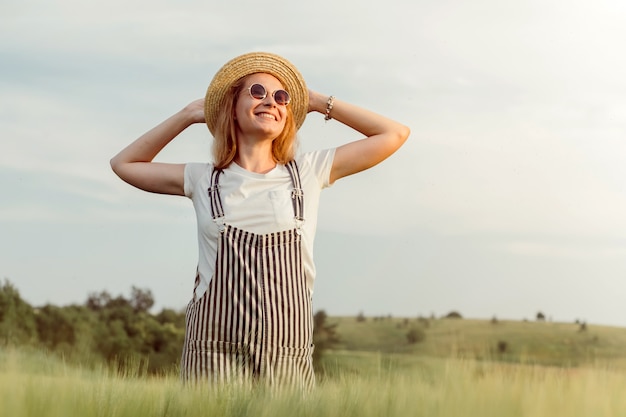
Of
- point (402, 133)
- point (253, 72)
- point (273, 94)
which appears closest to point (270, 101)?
point (273, 94)

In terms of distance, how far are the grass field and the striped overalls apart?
15 centimetres

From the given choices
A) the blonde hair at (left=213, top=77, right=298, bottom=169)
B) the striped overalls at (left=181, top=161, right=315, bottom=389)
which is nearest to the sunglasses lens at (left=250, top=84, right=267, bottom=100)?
the blonde hair at (left=213, top=77, right=298, bottom=169)

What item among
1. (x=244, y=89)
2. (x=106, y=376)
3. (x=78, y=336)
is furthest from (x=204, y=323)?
(x=78, y=336)

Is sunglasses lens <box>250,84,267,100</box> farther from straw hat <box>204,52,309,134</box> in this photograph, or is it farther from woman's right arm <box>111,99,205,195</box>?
woman's right arm <box>111,99,205,195</box>

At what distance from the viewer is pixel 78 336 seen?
1208 cm

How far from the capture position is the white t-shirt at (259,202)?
3.74 metres

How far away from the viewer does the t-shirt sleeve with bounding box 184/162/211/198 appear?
13.0 feet

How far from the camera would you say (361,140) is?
13.2 ft

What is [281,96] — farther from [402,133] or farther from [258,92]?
[402,133]

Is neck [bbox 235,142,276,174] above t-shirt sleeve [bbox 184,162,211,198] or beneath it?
above

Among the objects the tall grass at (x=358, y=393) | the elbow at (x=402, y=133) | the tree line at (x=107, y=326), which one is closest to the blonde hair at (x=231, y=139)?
the elbow at (x=402, y=133)

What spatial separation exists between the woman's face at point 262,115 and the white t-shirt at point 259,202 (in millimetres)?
167

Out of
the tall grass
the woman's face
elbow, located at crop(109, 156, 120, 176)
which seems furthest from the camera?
elbow, located at crop(109, 156, 120, 176)

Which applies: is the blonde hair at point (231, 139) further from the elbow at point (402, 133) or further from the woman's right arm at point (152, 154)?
the elbow at point (402, 133)
